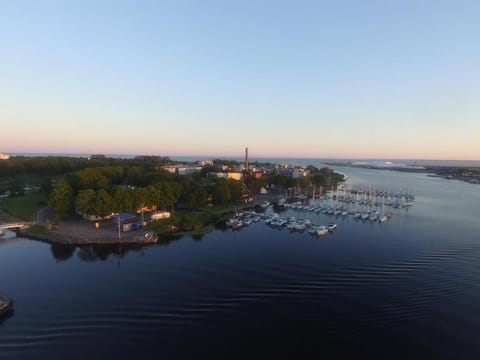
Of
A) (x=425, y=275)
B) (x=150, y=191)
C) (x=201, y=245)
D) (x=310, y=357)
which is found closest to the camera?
(x=310, y=357)

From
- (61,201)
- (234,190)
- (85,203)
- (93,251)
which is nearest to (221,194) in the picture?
(234,190)

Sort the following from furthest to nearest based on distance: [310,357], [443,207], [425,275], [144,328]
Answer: [443,207] → [425,275] → [144,328] → [310,357]

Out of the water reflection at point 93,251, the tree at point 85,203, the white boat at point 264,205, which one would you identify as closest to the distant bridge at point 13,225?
the tree at point 85,203

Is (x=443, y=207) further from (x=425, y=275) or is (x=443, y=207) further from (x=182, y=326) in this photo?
(x=182, y=326)

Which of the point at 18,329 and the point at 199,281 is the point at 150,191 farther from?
the point at 18,329

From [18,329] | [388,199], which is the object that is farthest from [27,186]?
[388,199]

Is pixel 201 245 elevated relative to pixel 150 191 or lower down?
lower down

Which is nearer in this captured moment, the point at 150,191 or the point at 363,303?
the point at 363,303

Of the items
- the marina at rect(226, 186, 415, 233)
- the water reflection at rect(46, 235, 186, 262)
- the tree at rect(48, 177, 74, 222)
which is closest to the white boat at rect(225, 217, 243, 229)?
the marina at rect(226, 186, 415, 233)

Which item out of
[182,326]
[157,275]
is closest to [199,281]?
[157,275]

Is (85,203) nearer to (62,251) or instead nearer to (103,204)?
(103,204)
